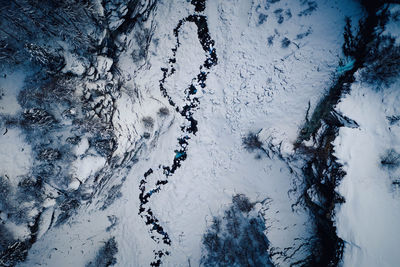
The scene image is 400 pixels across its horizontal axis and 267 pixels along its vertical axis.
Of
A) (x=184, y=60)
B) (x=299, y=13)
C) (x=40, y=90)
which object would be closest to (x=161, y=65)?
(x=184, y=60)

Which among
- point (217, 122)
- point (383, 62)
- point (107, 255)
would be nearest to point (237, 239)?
point (217, 122)

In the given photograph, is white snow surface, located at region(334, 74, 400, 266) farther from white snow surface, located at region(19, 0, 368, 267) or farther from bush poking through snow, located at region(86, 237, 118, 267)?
bush poking through snow, located at region(86, 237, 118, 267)

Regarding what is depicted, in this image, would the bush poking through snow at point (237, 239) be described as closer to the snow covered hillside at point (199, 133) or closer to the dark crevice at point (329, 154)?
the snow covered hillside at point (199, 133)

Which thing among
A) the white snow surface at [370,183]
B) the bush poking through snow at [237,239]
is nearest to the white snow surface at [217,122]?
the bush poking through snow at [237,239]

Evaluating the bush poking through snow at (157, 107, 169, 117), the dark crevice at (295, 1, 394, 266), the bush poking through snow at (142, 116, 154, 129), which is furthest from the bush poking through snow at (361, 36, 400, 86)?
the bush poking through snow at (142, 116, 154, 129)

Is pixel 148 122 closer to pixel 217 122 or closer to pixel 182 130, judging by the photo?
pixel 182 130

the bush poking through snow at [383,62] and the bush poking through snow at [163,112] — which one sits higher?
the bush poking through snow at [383,62]

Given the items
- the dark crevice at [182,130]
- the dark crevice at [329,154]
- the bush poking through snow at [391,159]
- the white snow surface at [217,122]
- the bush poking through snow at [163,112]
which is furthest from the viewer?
the dark crevice at [182,130]
